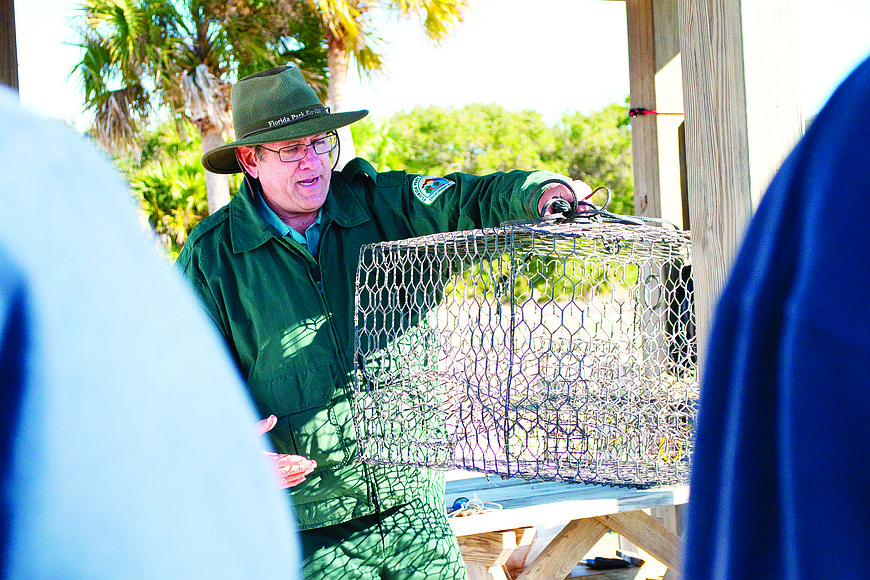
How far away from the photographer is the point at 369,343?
7.19 feet

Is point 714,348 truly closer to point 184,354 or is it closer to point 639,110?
point 184,354

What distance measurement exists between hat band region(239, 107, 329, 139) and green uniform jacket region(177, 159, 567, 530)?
0.73 ft

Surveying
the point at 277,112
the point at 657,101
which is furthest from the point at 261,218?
the point at 657,101

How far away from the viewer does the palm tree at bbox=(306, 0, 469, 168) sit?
12102mm

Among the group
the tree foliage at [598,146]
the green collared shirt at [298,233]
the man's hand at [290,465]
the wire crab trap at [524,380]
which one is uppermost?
the tree foliage at [598,146]

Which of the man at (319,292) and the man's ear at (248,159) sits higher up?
the man's ear at (248,159)

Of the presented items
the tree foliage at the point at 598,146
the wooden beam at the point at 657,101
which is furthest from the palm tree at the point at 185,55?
the tree foliage at the point at 598,146

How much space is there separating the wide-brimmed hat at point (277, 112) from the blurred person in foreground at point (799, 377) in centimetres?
205

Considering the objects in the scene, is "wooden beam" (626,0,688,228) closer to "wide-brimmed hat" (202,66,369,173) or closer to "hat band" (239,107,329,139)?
"wide-brimmed hat" (202,66,369,173)

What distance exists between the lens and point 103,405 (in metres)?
0.38

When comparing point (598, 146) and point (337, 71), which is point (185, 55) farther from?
point (598, 146)

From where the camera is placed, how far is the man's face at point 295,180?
7.78 feet

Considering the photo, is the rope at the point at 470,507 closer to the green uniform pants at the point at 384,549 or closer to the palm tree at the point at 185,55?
the green uniform pants at the point at 384,549

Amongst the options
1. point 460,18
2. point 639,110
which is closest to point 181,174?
point 460,18
